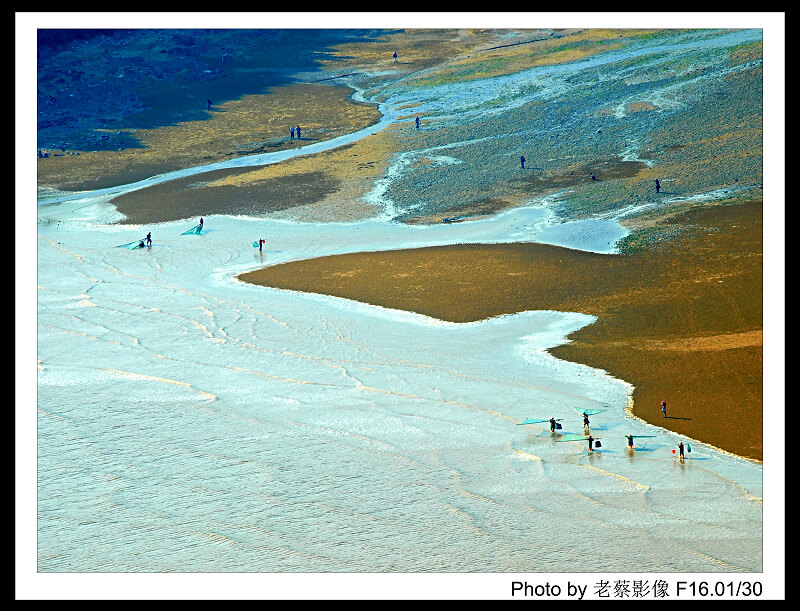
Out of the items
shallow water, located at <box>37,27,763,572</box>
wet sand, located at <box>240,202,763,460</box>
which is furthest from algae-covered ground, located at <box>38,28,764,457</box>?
shallow water, located at <box>37,27,763,572</box>

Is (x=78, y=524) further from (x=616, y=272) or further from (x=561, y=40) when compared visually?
(x=561, y=40)

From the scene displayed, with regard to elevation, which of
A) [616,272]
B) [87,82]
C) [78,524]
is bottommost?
[78,524]

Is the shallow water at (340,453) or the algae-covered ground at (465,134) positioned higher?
the algae-covered ground at (465,134)

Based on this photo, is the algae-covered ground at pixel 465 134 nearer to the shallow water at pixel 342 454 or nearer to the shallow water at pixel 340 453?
the shallow water at pixel 340 453

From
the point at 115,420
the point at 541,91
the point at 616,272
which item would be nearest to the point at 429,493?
the point at 115,420

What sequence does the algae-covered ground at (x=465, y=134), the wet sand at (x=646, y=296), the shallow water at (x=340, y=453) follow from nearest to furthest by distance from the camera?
the shallow water at (x=340, y=453) → the wet sand at (x=646, y=296) → the algae-covered ground at (x=465, y=134)

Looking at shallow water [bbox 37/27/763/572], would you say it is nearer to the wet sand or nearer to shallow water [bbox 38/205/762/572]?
shallow water [bbox 38/205/762/572]

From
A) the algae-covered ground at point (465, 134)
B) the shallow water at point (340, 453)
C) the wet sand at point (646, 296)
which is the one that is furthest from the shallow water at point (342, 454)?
the algae-covered ground at point (465, 134)
